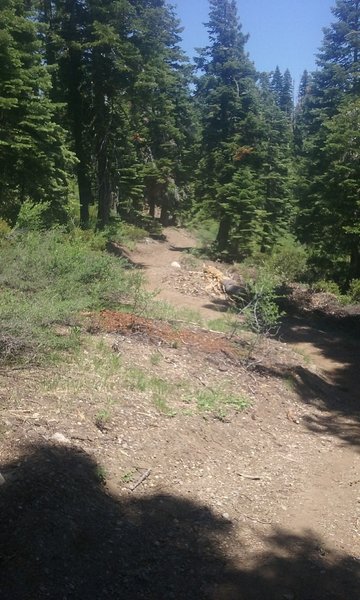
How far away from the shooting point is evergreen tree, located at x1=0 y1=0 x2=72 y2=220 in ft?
46.3

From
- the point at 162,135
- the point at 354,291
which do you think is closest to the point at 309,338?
the point at 354,291

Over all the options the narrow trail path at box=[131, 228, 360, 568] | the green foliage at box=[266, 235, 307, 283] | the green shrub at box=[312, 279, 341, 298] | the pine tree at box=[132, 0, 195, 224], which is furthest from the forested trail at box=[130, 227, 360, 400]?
the pine tree at box=[132, 0, 195, 224]

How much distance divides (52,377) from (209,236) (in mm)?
28747

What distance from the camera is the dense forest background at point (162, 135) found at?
1551 centimetres

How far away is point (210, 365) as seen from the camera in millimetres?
9258

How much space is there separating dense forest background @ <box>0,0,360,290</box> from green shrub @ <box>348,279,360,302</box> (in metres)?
0.20

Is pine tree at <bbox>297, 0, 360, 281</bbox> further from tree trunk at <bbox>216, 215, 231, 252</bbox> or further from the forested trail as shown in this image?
tree trunk at <bbox>216, 215, 231, 252</bbox>

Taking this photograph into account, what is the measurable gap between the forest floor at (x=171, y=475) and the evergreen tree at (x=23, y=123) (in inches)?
297

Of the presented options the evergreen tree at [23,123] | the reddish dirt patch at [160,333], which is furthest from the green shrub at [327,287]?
the evergreen tree at [23,123]

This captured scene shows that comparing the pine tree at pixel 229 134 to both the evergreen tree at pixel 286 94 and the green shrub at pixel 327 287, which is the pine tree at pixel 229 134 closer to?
the green shrub at pixel 327 287

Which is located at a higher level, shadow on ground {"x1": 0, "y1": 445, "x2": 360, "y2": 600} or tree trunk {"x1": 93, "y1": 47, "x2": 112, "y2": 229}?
tree trunk {"x1": 93, "y1": 47, "x2": 112, "y2": 229}

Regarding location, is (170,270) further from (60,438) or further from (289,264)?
(60,438)

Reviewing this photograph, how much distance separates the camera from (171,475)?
5812mm

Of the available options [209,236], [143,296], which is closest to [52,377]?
[143,296]
